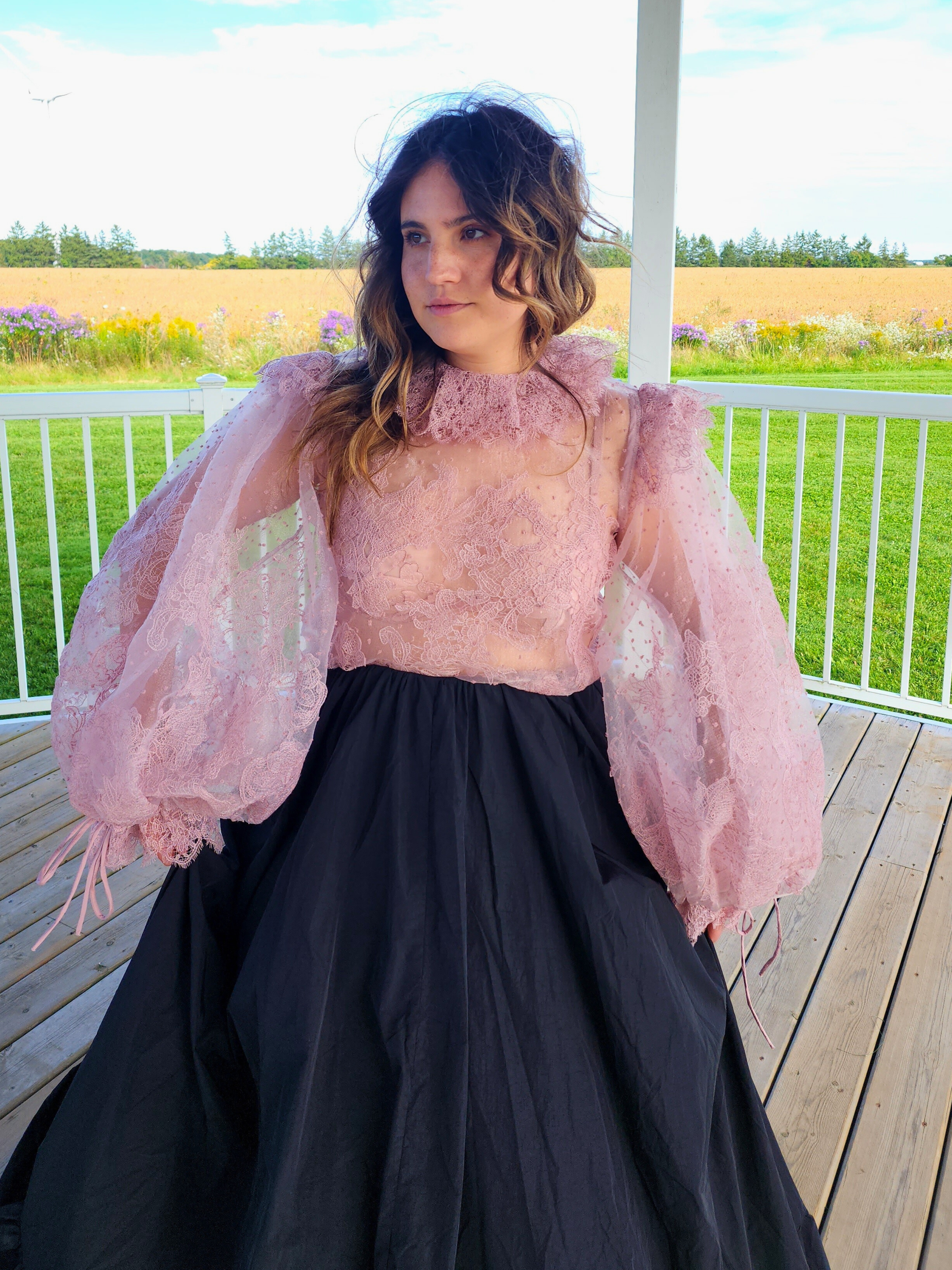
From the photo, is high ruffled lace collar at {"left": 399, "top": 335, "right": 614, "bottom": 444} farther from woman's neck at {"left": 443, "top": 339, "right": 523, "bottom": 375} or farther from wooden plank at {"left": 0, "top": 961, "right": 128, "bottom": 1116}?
wooden plank at {"left": 0, "top": 961, "right": 128, "bottom": 1116}

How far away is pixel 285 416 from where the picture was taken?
1.26 m

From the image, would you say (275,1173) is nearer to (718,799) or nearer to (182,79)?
(718,799)

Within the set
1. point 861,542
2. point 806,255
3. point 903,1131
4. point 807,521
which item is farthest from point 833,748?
point 807,521

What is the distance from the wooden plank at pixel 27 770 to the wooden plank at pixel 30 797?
2 centimetres

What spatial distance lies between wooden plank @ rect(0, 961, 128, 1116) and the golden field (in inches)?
72.9

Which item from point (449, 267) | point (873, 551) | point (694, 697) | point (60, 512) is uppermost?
point (449, 267)

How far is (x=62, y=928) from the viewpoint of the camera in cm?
221

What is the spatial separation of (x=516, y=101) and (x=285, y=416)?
463 mm

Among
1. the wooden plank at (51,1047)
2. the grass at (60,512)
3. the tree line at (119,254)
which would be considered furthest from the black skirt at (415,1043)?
the grass at (60,512)

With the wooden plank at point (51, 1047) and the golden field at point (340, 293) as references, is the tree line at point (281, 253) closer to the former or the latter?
the golden field at point (340, 293)

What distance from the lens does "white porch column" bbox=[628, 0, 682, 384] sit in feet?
8.59

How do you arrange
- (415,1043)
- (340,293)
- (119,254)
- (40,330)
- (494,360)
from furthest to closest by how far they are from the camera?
(119,254) < (340,293) < (40,330) < (494,360) < (415,1043)

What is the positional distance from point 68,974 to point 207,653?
3.94 ft

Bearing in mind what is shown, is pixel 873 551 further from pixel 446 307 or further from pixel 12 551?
pixel 12 551
